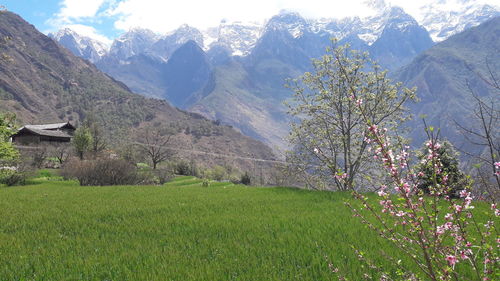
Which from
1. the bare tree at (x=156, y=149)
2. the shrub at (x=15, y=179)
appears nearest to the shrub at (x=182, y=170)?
the bare tree at (x=156, y=149)

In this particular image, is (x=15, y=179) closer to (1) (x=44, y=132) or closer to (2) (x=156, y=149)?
(2) (x=156, y=149)

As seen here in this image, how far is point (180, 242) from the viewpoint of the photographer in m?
6.93

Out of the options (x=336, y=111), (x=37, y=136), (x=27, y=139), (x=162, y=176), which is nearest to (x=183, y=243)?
(x=336, y=111)

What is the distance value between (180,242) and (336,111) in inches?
625

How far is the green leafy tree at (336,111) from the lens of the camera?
63.7 feet

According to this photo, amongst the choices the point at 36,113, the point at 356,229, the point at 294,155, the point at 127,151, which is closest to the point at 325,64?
the point at 294,155

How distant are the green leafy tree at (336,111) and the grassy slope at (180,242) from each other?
8.92m

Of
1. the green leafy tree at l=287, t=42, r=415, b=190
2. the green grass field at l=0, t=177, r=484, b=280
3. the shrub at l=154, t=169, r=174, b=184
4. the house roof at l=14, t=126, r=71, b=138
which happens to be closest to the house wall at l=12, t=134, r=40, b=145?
the house roof at l=14, t=126, r=71, b=138

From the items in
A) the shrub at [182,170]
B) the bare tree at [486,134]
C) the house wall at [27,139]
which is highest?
the house wall at [27,139]

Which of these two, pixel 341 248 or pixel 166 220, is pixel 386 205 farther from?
pixel 166 220

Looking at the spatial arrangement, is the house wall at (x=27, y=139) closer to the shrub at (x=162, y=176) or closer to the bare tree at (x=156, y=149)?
the bare tree at (x=156, y=149)

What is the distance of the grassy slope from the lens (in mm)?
5238

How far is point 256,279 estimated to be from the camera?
4.77m

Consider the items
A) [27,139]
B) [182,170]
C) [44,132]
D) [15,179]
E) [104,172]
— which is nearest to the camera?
[15,179]
